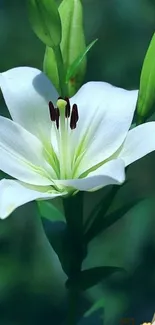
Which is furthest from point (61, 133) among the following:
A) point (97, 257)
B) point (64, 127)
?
point (97, 257)

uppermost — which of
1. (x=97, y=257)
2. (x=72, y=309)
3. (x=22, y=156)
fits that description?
(x=22, y=156)

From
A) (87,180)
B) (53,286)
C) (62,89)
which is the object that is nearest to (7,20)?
(53,286)

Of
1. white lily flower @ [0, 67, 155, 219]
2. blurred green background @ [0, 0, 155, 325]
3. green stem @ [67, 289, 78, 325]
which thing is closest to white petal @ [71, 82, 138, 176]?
white lily flower @ [0, 67, 155, 219]

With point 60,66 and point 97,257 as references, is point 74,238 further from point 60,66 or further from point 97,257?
point 97,257

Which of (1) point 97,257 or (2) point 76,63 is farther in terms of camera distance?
(1) point 97,257

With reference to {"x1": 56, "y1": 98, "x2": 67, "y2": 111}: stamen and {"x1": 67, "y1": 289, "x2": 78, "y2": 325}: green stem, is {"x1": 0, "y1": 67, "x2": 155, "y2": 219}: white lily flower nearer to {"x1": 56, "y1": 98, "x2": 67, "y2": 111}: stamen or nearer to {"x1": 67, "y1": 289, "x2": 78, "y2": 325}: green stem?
{"x1": 56, "y1": 98, "x2": 67, "y2": 111}: stamen

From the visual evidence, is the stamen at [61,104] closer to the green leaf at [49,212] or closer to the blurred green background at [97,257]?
the green leaf at [49,212]

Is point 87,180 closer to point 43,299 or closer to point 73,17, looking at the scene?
point 73,17
